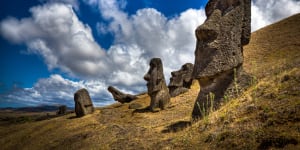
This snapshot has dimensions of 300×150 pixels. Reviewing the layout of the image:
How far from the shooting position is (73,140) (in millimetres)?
12484

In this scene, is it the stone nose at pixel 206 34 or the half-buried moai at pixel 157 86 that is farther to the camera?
the half-buried moai at pixel 157 86

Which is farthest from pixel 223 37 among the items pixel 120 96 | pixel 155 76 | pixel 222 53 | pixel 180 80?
pixel 120 96

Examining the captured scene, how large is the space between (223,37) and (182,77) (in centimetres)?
1760

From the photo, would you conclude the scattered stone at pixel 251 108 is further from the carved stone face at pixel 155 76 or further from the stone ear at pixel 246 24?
the carved stone face at pixel 155 76

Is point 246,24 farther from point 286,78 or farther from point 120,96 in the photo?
point 120,96

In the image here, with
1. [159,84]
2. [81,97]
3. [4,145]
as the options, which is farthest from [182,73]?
[4,145]

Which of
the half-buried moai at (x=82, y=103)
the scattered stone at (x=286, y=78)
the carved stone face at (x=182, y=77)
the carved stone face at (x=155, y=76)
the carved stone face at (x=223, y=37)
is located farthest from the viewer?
the carved stone face at (x=182, y=77)

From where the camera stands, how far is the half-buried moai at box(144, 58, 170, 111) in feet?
60.4

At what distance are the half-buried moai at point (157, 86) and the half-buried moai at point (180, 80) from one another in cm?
630

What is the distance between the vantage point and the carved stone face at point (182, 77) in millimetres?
26375

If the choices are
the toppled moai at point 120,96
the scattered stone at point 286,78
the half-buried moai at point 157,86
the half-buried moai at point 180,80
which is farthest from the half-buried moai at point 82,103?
the scattered stone at point 286,78

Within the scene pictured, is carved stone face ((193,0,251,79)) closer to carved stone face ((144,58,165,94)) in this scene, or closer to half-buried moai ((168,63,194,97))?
carved stone face ((144,58,165,94))

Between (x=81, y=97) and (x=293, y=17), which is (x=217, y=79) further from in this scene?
(x=293, y=17)

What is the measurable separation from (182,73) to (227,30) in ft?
59.0
